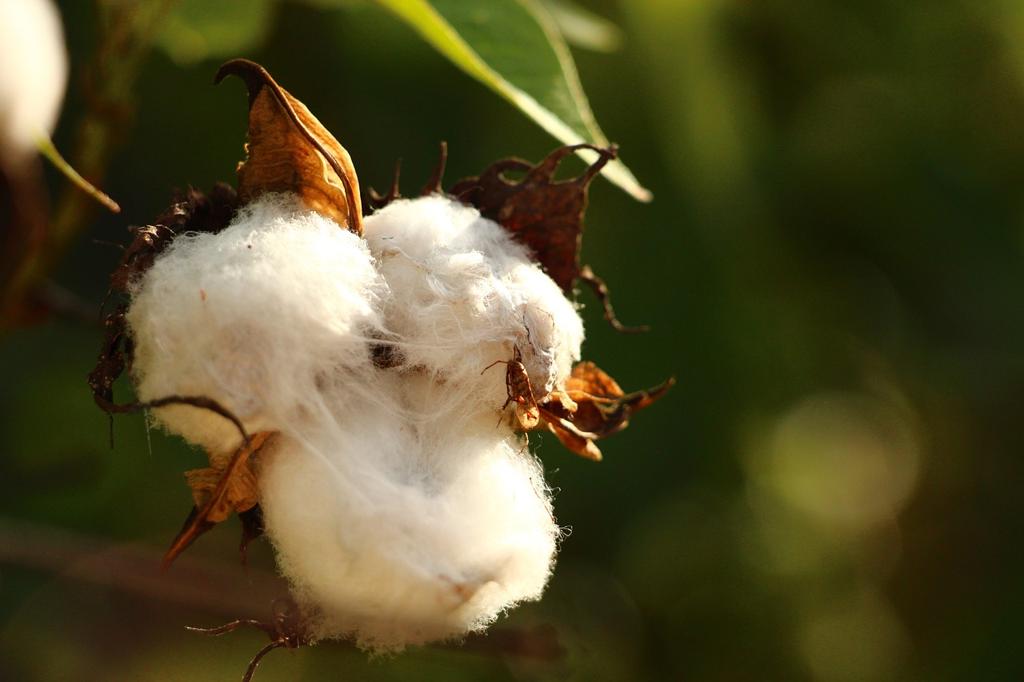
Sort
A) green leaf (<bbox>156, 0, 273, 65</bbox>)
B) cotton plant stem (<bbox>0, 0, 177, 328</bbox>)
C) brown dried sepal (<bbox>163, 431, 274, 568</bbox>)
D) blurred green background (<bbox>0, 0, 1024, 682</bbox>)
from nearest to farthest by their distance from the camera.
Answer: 1. brown dried sepal (<bbox>163, 431, 274, 568</bbox>)
2. cotton plant stem (<bbox>0, 0, 177, 328</bbox>)
3. green leaf (<bbox>156, 0, 273, 65</bbox>)
4. blurred green background (<bbox>0, 0, 1024, 682</bbox>)

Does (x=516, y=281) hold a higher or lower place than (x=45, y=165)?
higher

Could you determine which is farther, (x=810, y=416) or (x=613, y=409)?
(x=810, y=416)

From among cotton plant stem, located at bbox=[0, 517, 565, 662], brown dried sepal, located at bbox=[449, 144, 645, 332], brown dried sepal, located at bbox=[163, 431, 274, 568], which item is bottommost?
cotton plant stem, located at bbox=[0, 517, 565, 662]

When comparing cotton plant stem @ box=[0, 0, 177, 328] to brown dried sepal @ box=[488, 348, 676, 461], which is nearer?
brown dried sepal @ box=[488, 348, 676, 461]

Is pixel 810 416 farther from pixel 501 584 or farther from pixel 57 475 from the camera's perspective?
pixel 501 584

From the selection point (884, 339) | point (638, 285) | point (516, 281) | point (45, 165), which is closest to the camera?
point (516, 281)

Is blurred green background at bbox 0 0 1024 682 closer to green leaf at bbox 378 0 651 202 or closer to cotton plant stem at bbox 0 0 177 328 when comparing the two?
cotton plant stem at bbox 0 0 177 328

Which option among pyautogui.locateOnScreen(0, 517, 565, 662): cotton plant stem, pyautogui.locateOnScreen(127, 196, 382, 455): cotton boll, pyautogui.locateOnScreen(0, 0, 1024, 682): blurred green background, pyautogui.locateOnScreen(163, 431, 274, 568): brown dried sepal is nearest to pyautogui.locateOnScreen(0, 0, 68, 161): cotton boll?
pyautogui.locateOnScreen(127, 196, 382, 455): cotton boll

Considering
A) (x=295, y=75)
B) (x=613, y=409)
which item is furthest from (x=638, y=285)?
(x=613, y=409)
